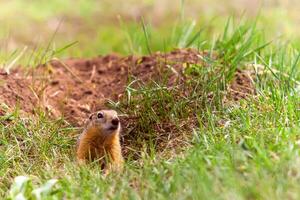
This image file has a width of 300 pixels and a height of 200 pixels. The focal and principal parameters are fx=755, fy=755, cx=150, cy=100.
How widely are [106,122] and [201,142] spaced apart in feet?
2.82

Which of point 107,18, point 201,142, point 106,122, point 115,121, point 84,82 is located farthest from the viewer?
point 107,18

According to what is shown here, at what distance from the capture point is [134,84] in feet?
21.0

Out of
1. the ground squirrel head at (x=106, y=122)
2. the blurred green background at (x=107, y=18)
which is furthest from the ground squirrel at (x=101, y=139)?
the blurred green background at (x=107, y=18)

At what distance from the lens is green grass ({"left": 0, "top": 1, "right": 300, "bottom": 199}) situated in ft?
13.8

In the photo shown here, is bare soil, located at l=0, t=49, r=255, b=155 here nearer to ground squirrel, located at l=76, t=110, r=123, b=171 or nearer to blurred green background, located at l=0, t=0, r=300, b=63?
ground squirrel, located at l=76, t=110, r=123, b=171

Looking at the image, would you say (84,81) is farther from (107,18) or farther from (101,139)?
(107,18)

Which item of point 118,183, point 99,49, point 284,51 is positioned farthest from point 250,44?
point 99,49

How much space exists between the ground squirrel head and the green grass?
25 cm

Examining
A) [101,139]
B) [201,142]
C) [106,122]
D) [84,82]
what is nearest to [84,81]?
[84,82]

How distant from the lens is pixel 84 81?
716cm

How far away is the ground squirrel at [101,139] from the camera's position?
542 centimetres

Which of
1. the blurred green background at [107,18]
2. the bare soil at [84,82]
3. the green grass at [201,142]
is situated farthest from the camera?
the blurred green background at [107,18]

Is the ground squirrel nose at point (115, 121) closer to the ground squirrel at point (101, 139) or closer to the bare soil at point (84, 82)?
the ground squirrel at point (101, 139)

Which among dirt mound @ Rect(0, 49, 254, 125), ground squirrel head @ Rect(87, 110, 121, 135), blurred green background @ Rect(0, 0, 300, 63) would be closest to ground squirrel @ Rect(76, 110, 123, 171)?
ground squirrel head @ Rect(87, 110, 121, 135)
